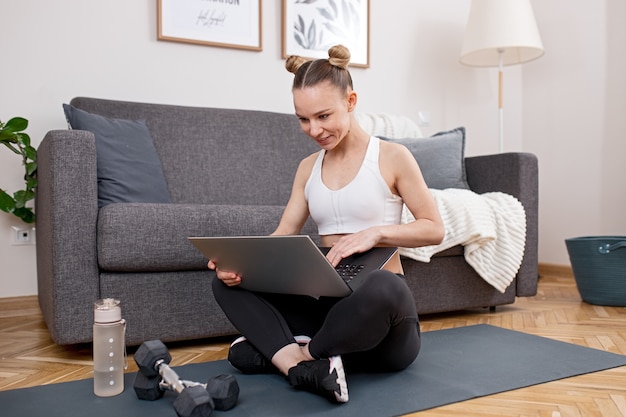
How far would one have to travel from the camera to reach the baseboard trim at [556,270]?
368cm

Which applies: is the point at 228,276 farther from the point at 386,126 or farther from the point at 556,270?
the point at 556,270

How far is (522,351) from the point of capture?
6.10ft

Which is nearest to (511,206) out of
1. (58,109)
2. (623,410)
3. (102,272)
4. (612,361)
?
(612,361)

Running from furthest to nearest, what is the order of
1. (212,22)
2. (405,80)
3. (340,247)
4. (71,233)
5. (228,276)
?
1. (405,80)
2. (212,22)
3. (71,233)
4. (228,276)
5. (340,247)

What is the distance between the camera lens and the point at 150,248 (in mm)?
1875

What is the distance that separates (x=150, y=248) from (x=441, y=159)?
145 centimetres

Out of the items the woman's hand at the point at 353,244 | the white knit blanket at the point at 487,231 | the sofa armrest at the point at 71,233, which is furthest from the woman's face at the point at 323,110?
the white knit blanket at the point at 487,231

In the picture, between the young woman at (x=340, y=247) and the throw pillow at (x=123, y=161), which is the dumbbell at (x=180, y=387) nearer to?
the young woman at (x=340, y=247)

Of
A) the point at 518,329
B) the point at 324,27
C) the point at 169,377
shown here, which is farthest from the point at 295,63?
the point at 324,27

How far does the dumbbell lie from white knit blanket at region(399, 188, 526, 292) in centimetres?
125

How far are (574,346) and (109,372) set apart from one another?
53.6 inches

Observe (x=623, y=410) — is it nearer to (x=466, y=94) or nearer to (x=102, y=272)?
(x=102, y=272)

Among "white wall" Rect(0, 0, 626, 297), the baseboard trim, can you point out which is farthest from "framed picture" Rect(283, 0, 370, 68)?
the baseboard trim

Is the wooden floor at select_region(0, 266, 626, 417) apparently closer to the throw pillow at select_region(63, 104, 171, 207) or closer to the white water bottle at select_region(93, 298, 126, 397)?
the white water bottle at select_region(93, 298, 126, 397)
